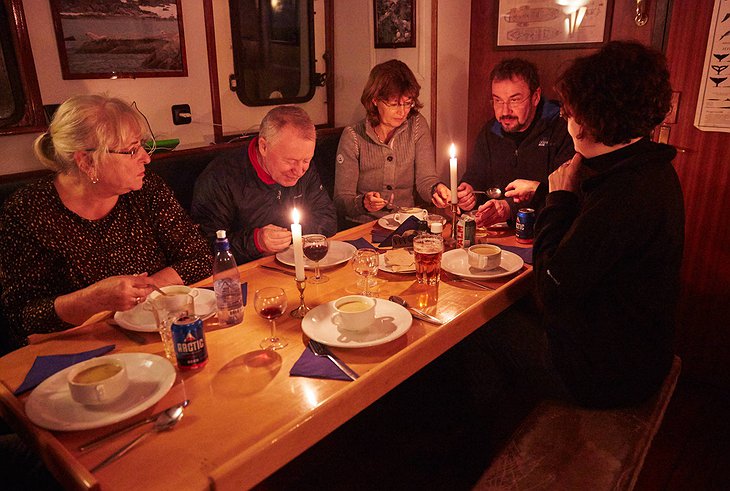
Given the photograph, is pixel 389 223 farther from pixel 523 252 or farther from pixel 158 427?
pixel 158 427

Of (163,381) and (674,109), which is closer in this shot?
(163,381)

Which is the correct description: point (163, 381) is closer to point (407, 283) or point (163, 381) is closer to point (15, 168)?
point (407, 283)

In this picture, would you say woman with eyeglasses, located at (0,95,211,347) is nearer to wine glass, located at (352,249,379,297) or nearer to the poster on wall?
wine glass, located at (352,249,379,297)

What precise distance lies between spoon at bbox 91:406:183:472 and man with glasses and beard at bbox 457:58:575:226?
6.02 feet

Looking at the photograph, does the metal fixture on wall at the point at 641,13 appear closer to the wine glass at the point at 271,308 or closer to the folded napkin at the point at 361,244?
the folded napkin at the point at 361,244

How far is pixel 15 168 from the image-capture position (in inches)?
104

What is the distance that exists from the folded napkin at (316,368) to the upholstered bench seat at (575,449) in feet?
1.87

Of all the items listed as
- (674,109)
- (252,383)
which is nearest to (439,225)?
(252,383)

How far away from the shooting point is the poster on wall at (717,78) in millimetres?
2609

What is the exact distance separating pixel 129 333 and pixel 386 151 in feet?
6.70

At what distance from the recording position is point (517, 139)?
10.0 feet

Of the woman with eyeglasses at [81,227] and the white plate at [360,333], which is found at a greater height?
the woman with eyeglasses at [81,227]

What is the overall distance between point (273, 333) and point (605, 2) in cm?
283

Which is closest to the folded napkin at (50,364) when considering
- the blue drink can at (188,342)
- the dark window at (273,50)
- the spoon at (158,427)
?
the blue drink can at (188,342)
